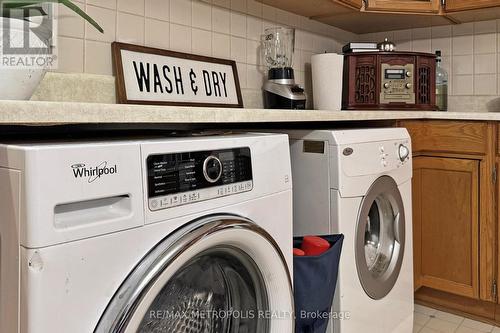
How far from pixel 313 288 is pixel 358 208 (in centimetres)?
34

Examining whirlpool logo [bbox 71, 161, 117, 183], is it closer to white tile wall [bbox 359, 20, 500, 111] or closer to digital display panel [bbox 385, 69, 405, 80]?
digital display panel [bbox 385, 69, 405, 80]

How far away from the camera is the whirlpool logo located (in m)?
0.65

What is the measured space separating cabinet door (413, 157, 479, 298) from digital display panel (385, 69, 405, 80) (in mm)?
462

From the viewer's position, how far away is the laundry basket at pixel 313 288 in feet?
3.82

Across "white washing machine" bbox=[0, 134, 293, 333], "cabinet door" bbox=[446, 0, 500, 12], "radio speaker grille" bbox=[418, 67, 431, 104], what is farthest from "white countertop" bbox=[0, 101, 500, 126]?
"cabinet door" bbox=[446, 0, 500, 12]

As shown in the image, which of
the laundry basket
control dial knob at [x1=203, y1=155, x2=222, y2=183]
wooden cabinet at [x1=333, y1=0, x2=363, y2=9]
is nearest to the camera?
control dial knob at [x1=203, y1=155, x2=222, y2=183]

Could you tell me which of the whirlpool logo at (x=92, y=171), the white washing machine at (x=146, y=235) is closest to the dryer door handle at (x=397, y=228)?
the white washing machine at (x=146, y=235)

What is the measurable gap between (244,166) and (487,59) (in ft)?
7.12

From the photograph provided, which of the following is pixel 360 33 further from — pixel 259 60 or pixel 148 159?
pixel 148 159

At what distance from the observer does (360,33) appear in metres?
2.88

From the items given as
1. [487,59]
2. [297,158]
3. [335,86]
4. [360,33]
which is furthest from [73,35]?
[487,59]

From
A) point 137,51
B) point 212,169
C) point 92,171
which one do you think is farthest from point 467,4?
point 92,171

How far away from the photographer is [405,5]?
7.54ft

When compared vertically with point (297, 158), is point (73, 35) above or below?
above
